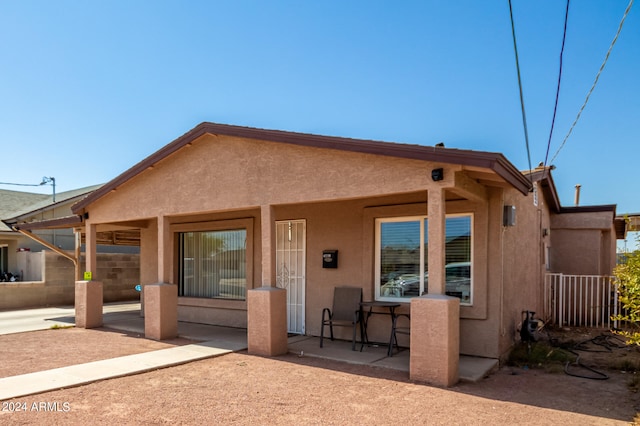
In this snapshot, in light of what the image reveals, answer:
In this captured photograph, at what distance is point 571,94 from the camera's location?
844cm

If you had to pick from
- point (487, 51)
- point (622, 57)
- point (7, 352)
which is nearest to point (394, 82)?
point (487, 51)

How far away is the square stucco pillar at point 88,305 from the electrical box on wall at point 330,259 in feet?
18.5

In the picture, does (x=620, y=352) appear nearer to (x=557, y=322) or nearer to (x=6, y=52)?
(x=557, y=322)

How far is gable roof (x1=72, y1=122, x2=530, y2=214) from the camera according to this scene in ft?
17.4

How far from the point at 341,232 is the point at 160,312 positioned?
3786 mm

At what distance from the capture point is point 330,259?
847 centimetres

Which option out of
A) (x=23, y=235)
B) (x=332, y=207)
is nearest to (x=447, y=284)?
(x=332, y=207)

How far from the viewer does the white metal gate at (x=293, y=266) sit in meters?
9.09

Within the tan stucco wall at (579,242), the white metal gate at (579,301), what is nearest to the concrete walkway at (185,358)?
the white metal gate at (579,301)

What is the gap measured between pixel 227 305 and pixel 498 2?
797 centimetres

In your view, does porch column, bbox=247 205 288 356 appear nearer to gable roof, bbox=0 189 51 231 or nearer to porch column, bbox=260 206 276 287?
porch column, bbox=260 206 276 287

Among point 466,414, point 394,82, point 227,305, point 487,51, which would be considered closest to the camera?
point 466,414

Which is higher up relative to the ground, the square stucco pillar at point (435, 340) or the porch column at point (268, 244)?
the porch column at point (268, 244)

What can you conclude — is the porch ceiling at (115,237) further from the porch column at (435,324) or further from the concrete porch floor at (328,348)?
the porch column at (435,324)
